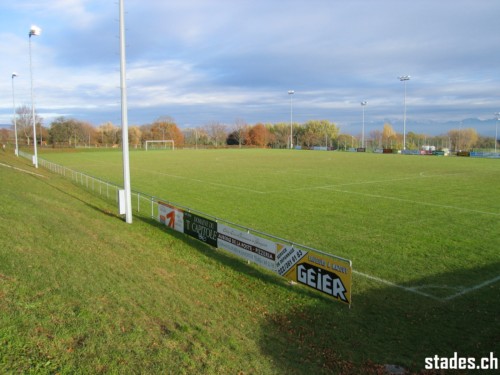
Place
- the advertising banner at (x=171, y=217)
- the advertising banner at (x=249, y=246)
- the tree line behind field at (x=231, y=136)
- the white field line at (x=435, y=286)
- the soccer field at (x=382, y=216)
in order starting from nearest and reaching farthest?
the white field line at (x=435, y=286) < the advertising banner at (x=249, y=246) < the soccer field at (x=382, y=216) < the advertising banner at (x=171, y=217) < the tree line behind field at (x=231, y=136)

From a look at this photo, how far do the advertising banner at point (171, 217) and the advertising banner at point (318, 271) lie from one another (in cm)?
579

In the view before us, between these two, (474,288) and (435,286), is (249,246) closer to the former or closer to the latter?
(435,286)

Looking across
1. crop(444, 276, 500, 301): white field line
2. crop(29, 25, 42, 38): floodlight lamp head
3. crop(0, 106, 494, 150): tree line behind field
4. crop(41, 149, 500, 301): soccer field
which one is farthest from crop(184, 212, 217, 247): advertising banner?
crop(0, 106, 494, 150): tree line behind field

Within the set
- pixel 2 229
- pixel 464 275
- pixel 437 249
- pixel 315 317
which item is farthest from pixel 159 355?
pixel 437 249

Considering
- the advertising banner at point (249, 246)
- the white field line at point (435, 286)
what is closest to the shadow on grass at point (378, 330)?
the white field line at point (435, 286)

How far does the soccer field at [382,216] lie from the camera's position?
11438 millimetres

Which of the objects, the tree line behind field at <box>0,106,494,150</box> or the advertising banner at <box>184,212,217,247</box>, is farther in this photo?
the tree line behind field at <box>0,106,494,150</box>

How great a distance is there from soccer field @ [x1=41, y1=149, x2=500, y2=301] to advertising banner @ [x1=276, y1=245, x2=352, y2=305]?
87.5 inches

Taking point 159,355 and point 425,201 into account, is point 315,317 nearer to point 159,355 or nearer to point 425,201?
point 159,355

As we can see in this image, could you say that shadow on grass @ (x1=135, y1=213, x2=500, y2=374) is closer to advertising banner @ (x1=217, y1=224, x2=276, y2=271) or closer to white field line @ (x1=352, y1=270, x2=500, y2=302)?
white field line @ (x1=352, y1=270, x2=500, y2=302)

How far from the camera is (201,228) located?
45.6ft

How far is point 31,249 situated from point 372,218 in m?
13.5

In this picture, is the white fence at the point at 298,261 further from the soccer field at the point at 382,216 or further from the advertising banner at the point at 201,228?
the soccer field at the point at 382,216

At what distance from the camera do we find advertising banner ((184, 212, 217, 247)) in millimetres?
13305
